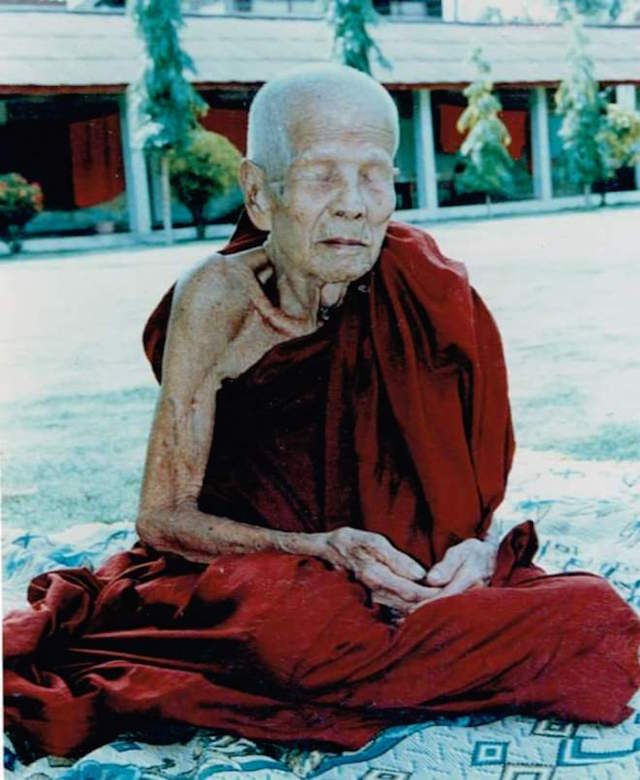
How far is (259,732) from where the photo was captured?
6.38 feet

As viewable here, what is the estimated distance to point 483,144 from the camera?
2.68 m

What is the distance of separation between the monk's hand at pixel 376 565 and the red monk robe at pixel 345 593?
0.11 ft

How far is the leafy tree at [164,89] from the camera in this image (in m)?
2.34

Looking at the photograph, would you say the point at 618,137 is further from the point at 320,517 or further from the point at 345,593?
the point at 345,593

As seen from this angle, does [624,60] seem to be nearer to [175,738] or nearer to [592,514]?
[592,514]

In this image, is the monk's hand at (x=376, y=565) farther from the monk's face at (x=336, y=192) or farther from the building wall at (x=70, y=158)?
the building wall at (x=70, y=158)

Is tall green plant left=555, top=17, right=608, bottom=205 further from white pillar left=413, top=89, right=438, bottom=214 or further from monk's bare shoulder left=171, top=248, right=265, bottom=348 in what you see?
monk's bare shoulder left=171, top=248, right=265, bottom=348

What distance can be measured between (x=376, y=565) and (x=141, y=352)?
38.8 inches

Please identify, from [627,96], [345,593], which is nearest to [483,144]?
[627,96]

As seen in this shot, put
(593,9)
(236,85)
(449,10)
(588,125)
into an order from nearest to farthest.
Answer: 1. (236,85)
2. (449,10)
3. (593,9)
4. (588,125)

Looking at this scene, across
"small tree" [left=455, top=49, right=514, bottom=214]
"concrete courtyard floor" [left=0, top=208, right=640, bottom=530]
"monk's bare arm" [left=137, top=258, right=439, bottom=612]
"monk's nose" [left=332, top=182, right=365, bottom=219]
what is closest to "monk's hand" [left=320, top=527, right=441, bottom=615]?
"monk's bare arm" [left=137, top=258, right=439, bottom=612]

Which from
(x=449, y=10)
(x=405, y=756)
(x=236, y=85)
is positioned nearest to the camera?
(x=405, y=756)

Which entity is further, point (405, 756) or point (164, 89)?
point (164, 89)

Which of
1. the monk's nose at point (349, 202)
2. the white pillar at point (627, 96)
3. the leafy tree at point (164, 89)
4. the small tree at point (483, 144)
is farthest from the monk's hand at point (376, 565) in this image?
the white pillar at point (627, 96)
